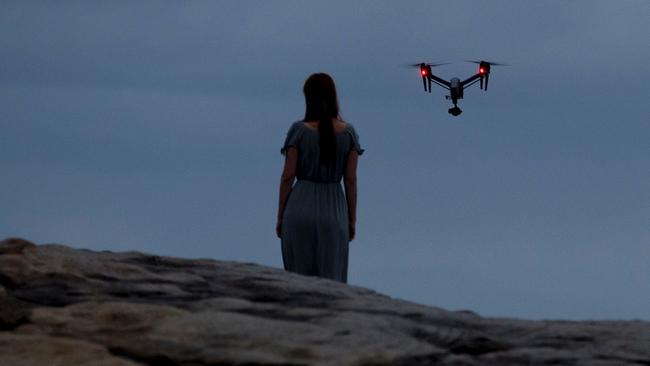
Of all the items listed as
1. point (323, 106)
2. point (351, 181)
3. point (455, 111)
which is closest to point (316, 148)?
point (323, 106)

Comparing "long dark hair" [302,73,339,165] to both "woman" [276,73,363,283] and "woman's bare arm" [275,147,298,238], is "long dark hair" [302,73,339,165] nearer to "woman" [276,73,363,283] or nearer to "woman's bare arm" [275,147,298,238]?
"woman" [276,73,363,283]

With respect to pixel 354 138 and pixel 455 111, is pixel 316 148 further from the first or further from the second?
pixel 455 111

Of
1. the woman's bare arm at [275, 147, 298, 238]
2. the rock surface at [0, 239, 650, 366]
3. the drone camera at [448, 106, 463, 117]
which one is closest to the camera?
the rock surface at [0, 239, 650, 366]

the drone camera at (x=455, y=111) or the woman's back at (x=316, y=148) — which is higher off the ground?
the drone camera at (x=455, y=111)

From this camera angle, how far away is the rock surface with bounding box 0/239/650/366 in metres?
5.48

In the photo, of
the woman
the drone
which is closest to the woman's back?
the woman

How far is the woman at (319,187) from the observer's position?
957 cm

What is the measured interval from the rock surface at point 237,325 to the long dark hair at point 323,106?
2.03 meters

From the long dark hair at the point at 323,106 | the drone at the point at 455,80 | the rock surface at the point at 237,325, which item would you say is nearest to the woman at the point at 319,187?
the long dark hair at the point at 323,106

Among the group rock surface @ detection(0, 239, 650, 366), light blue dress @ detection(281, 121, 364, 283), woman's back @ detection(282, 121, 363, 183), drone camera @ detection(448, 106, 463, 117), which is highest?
drone camera @ detection(448, 106, 463, 117)

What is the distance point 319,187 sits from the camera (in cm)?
980

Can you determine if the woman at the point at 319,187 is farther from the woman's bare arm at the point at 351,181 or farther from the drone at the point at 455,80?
the drone at the point at 455,80

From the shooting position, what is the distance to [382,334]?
576 centimetres

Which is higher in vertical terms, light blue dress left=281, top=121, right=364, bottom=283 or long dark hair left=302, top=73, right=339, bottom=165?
long dark hair left=302, top=73, right=339, bottom=165
